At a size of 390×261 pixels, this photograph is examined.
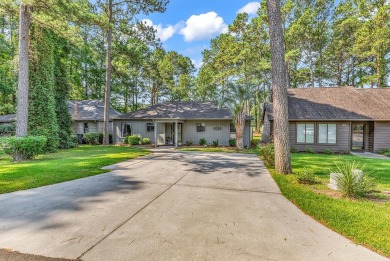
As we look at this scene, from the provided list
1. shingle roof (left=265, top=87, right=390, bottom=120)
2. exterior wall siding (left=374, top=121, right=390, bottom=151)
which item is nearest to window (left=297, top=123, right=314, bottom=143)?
shingle roof (left=265, top=87, right=390, bottom=120)

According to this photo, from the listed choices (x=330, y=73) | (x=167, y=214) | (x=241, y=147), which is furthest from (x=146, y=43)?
(x=330, y=73)

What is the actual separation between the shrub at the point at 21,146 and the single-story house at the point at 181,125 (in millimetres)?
9146

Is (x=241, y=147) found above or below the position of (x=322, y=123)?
below

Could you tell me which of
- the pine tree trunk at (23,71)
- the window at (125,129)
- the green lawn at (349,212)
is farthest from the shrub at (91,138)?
the green lawn at (349,212)

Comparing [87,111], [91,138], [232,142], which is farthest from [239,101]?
[87,111]

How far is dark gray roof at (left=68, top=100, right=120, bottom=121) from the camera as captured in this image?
69.2ft

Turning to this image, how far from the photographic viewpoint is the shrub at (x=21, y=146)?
903 centimetres

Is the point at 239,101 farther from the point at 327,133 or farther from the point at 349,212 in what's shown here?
the point at 349,212

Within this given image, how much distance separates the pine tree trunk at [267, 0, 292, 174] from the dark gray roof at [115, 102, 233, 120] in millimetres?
10530

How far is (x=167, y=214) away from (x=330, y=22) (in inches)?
1218

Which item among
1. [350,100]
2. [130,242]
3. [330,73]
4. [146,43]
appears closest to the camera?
[130,242]

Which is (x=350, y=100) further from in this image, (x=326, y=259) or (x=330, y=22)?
(x=326, y=259)

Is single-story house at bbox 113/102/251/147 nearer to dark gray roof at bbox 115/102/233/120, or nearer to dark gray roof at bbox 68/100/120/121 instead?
dark gray roof at bbox 115/102/233/120

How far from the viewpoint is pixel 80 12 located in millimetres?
10102
